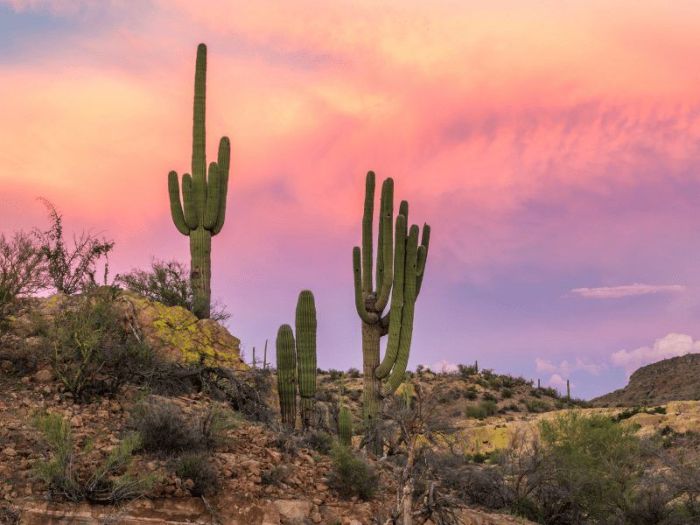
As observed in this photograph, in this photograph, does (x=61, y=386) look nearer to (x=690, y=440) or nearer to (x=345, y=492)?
(x=345, y=492)

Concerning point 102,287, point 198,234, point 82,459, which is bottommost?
point 82,459

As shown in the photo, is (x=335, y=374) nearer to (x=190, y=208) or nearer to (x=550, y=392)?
(x=550, y=392)

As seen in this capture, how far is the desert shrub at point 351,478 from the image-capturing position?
1250 centimetres

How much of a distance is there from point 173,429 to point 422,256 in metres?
12.9

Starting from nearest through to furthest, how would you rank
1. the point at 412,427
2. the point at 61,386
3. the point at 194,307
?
the point at 412,427 → the point at 61,386 → the point at 194,307

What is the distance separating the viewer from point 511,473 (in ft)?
55.3

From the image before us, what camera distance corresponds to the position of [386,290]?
22344 mm

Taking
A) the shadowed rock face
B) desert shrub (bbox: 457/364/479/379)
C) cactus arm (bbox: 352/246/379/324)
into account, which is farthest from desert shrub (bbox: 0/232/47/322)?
the shadowed rock face

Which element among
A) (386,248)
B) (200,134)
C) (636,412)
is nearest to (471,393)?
(636,412)

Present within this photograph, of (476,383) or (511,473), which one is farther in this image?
(476,383)

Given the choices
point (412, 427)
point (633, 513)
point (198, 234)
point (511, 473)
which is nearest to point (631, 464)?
point (633, 513)

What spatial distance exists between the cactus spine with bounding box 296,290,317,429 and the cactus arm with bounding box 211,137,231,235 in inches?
196

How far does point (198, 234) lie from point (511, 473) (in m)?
11.4

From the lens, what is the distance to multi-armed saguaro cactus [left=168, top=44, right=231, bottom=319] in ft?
72.7
